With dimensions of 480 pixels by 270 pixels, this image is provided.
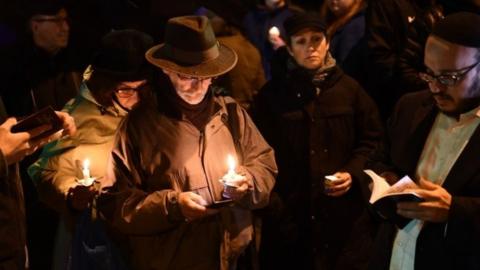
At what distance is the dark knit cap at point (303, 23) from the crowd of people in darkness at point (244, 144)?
0.01 m

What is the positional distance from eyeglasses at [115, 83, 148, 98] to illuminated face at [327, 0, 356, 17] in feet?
6.50

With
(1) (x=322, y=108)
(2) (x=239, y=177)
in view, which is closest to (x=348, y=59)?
(1) (x=322, y=108)

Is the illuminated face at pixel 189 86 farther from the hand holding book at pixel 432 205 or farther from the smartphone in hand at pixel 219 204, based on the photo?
the hand holding book at pixel 432 205

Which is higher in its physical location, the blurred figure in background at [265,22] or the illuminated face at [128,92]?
the illuminated face at [128,92]

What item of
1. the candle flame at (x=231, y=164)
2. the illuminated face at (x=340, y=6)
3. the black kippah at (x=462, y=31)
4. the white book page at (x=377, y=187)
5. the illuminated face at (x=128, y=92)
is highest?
the black kippah at (x=462, y=31)

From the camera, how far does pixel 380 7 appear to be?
5277mm

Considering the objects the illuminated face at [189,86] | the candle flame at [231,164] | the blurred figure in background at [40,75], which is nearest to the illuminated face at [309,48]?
the illuminated face at [189,86]

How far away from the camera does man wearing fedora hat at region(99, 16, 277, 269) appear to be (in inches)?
147

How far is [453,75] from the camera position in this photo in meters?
3.37

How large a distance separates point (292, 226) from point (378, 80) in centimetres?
127

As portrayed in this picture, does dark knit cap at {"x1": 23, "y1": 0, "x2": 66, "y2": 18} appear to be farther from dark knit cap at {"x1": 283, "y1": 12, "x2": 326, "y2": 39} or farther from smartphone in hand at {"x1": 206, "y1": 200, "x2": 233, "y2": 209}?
smartphone in hand at {"x1": 206, "y1": 200, "x2": 233, "y2": 209}

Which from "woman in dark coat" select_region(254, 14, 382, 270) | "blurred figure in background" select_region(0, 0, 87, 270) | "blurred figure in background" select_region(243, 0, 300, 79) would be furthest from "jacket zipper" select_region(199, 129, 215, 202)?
"blurred figure in background" select_region(243, 0, 300, 79)

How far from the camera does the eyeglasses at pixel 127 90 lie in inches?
168

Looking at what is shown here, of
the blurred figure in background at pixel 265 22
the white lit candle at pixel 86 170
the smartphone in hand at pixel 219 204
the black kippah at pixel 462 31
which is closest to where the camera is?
the black kippah at pixel 462 31
